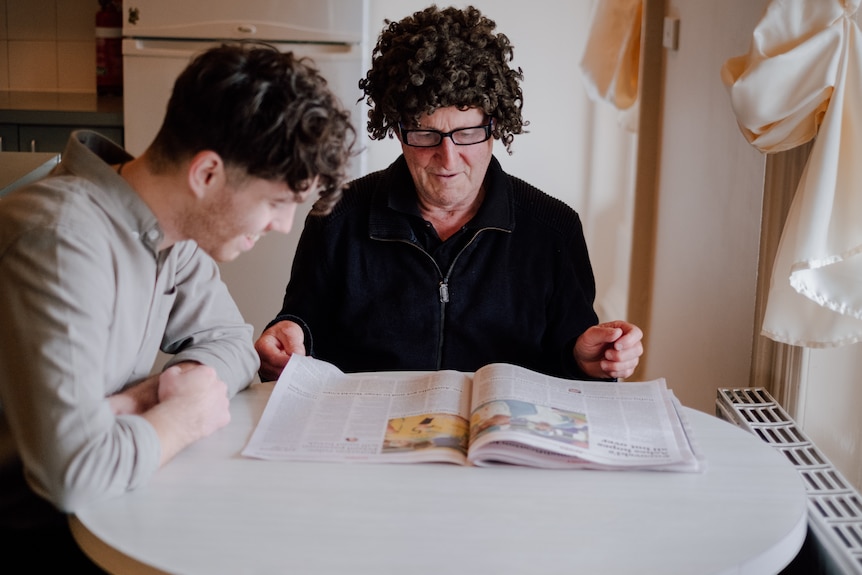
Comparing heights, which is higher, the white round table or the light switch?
the light switch

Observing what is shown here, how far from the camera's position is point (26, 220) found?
1.16 m

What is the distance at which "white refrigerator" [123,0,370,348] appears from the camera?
3.24 metres

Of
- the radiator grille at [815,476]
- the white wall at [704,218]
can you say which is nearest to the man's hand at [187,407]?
the radiator grille at [815,476]

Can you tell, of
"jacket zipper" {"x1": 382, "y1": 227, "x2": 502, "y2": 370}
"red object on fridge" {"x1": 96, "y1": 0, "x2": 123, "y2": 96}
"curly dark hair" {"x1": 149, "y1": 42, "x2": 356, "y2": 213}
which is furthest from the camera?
"red object on fridge" {"x1": 96, "y1": 0, "x2": 123, "y2": 96}

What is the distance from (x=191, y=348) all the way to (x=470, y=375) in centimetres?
40

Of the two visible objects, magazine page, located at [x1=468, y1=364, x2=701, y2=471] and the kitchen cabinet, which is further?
the kitchen cabinet

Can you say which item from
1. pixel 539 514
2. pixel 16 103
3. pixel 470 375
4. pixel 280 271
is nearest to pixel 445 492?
pixel 539 514

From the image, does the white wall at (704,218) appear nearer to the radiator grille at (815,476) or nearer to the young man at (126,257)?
the radiator grille at (815,476)

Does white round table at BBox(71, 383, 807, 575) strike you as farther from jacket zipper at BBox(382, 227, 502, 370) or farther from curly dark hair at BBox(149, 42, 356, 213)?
jacket zipper at BBox(382, 227, 502, 370)

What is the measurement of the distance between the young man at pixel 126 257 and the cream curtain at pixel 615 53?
74.9 inches

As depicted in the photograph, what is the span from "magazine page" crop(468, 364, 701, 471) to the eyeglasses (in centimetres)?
46

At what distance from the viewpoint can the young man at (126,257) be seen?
3.66 ft

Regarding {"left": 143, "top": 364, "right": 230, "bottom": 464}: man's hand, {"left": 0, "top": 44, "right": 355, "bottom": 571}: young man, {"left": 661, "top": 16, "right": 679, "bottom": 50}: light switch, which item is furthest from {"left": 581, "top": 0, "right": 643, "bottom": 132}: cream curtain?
{"left": 143, "top": 364, "right": 230, "bottom": 464}: man's hand

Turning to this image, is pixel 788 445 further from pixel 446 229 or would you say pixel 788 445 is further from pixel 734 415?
pixel 446 229
